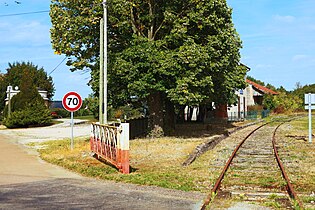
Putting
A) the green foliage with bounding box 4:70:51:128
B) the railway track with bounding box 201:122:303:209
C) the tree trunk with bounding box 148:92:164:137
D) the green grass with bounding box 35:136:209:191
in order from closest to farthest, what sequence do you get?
the railway track with bounding box 201:122:303:209
the green grass with bounding box 35:136:209:191
the tree trunk with bounding box 148:92:164:137
the green foliage with bounding box 4:70:51:128

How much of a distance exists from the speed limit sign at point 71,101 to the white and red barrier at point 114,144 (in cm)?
260

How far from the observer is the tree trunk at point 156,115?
23.8 metres

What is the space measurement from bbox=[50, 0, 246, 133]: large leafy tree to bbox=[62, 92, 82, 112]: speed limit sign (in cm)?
345

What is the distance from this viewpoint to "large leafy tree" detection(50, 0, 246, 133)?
68.2ft

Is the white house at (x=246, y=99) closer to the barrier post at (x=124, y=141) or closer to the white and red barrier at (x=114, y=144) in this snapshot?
the white and red barrier at (x=114, y=144)

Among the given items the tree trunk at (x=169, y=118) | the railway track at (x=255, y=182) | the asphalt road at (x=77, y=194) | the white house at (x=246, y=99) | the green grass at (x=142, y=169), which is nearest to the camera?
the asphalt road at (x=77, y=194)

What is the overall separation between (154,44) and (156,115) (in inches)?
167

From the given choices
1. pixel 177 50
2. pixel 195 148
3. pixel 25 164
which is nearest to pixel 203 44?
pixel 177 50

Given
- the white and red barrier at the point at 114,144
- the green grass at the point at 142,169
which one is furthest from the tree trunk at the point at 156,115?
the white and red barrier at the point at 114,144

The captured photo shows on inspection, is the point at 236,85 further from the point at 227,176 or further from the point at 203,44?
the point at 227,176

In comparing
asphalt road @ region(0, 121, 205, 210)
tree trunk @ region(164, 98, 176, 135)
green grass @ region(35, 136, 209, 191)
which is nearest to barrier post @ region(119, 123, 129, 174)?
green grass @ region(35, 136, 209, 191)

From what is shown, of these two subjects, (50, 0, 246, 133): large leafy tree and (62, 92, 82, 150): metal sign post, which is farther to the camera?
(50, 0, 246, 133): large leafy tree

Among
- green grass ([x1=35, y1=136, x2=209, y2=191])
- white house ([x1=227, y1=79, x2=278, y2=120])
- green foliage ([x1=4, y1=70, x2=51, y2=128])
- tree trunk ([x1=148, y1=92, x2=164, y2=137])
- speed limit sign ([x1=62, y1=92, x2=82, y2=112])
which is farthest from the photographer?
white house ([x1=227, y1=79, x2=278, y2=120])

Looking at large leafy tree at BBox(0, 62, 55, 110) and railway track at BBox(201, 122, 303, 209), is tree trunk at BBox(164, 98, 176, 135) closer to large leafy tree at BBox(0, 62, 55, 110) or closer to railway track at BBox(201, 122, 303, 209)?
railway track at BBox(201, 122, 303, 209)
